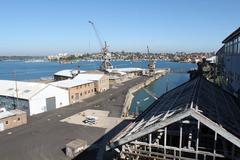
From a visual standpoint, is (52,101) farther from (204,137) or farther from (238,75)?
(204,137)

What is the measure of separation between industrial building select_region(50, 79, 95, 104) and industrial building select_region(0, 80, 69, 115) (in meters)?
1.65

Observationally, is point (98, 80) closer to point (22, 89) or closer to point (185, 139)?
point (22, 89)

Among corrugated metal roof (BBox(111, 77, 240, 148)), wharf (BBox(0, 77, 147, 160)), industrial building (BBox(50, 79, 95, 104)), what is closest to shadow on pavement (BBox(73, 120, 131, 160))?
wharf (BBox(0, 77, 147, 160))

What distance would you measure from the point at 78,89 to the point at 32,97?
10.8 meters

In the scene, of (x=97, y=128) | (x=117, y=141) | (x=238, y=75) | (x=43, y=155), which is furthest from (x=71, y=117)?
(x=117, y=141)

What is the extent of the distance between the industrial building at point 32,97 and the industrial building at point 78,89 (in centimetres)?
165

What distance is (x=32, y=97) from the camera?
33.7 m

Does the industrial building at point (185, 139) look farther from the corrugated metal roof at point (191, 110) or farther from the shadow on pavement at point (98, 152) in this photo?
the shadow on pavement at point (98, 152)

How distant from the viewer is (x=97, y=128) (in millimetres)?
26703

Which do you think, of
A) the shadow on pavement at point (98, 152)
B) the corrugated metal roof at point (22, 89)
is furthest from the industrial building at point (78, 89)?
the shadow on pavement at point (98, 152)

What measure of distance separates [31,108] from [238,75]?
26695 millimetres

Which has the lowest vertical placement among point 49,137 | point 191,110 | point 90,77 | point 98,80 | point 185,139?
point 49,137

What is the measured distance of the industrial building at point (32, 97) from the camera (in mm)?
33781

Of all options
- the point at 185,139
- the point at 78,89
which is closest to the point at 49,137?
the point at 185,139
